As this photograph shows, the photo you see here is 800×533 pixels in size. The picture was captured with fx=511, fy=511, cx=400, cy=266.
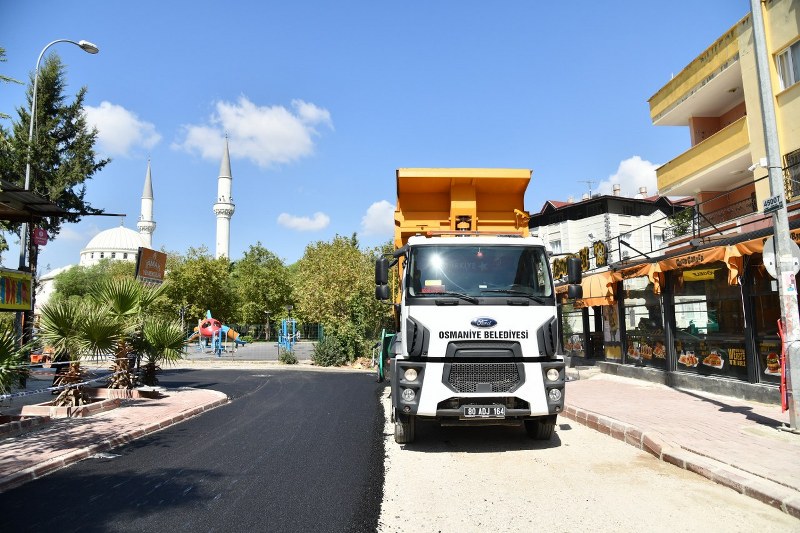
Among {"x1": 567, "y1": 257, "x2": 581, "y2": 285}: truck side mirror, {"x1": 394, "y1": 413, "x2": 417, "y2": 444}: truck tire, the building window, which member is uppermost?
the building window

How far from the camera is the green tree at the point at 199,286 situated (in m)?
51.0

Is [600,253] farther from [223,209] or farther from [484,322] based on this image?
[223,209]

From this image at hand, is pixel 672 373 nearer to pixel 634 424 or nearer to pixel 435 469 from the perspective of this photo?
pixel 634 424

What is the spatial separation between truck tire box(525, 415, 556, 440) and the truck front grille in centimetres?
104

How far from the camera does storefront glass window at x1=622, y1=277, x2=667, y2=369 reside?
43.3 ft

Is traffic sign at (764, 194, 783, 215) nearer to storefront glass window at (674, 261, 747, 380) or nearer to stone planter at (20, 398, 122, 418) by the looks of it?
storefront glass window at (674, 261, 747, 380)

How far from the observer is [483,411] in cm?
626

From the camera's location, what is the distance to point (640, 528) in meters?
4.07

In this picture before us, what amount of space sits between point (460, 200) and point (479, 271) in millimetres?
2623

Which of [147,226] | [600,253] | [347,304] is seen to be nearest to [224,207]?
[147,226]

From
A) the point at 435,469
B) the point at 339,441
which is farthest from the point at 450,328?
Result: the point at 339,441

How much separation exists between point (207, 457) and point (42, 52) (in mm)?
16034

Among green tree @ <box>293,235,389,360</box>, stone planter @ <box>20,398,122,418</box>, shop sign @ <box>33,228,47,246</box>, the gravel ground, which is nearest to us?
the gravel ground

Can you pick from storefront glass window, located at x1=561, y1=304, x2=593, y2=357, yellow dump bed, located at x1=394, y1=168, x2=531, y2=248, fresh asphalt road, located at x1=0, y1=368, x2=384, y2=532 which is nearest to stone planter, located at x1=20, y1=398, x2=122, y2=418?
fresh asphalt road, located at x1=0, y1=368, x2=384, y2=532
